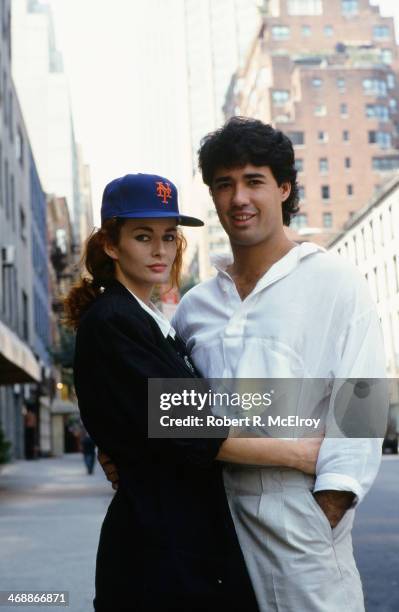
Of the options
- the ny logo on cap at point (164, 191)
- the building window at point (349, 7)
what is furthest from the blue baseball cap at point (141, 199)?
the building window at point (349, 7)

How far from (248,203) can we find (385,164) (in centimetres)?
9053

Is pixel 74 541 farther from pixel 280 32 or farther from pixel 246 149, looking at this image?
pixel 280 32

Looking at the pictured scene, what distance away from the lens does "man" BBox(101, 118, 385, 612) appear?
248 cm

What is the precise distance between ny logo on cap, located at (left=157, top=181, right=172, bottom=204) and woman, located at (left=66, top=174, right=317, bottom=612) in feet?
0.20

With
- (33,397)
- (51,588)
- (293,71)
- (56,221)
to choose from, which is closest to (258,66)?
(293,71)

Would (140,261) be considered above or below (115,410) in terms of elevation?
above

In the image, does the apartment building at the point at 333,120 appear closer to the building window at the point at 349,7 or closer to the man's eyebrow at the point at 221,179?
the building window at the point at 349,7

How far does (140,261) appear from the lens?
2744 mm

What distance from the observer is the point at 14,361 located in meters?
19.1

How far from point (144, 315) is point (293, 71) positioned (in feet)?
314

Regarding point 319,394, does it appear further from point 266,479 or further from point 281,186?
point 281,186

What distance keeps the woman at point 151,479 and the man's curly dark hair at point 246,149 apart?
0.30 meters

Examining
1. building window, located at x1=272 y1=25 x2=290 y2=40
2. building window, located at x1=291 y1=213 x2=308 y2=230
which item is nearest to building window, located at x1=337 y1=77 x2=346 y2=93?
→ building window, located at x1=272 y1=25 x2=290 y2=40

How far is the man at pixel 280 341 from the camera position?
8.13 feet
